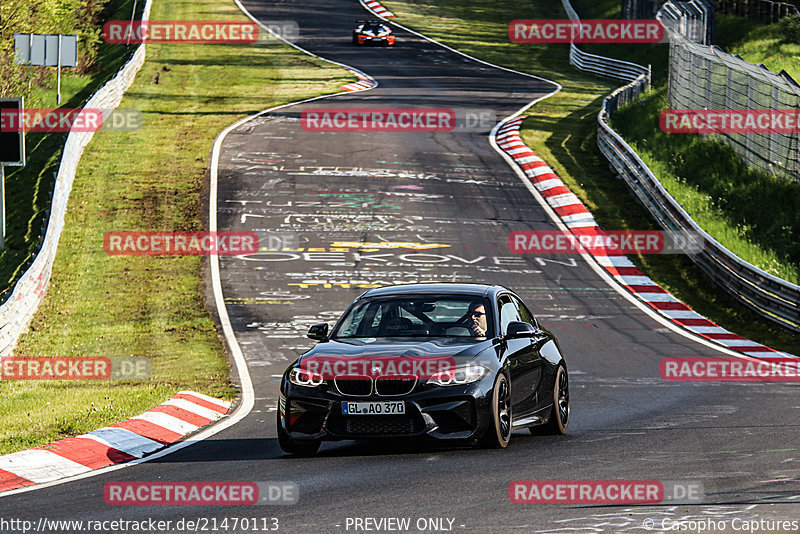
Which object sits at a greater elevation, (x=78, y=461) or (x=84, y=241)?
(x=78, y=461)

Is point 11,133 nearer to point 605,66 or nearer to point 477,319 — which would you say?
point 477,319

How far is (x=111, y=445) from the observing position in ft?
36.6

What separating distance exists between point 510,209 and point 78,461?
61.3 ft

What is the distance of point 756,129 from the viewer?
27.0 meters

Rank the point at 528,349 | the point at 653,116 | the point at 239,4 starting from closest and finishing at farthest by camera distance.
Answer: the point at 528,349 → the point at 653,116 → the point at 239,4

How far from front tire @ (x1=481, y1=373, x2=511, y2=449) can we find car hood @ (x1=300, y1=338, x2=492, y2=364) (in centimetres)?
35

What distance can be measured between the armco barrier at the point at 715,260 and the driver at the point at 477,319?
410 inches

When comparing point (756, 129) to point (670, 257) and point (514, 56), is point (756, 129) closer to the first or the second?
point (670, 257)

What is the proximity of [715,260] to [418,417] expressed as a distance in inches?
583

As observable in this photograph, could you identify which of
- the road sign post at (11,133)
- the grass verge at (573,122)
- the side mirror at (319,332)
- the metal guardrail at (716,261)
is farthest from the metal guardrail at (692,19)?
the side mirror at (319,332)

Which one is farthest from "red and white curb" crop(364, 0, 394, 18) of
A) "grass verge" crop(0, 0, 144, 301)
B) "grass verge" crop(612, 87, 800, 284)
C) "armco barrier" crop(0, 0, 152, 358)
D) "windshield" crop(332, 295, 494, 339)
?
"windshield" crop(332, 295, 494, 339)

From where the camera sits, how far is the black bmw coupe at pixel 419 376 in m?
9.69

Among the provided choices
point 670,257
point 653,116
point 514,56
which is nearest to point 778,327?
point 670,257

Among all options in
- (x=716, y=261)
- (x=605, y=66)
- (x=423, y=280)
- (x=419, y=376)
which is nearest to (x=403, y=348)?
(x=419, y=376)
